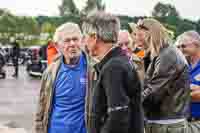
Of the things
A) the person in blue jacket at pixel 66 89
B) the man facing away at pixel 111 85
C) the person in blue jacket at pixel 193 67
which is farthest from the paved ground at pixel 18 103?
the man facing away at pixel 111 85

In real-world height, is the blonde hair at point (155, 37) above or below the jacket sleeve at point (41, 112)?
above

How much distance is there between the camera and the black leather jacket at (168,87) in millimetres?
4625

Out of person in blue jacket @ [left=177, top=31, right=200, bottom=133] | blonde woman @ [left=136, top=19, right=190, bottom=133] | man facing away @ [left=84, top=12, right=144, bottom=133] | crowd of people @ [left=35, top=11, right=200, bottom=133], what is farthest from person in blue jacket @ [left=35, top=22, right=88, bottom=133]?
person in blue jacket @ [left=177, top=31, right=200, bottom=133]

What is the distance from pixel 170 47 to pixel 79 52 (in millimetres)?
750

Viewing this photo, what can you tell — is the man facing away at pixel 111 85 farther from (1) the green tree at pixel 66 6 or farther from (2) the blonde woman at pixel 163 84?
(1) the green tree at pixel 66 6

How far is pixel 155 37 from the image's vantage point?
473 centimetres

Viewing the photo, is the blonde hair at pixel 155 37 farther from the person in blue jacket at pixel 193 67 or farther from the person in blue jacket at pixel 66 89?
the person in blue jacket at pixel 193 67

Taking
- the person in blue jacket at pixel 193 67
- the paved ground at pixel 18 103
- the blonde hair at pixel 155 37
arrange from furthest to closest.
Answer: the paved ground at pixel 18 103 → the person in blue jacket at pixel 193 67 → the blonde hair at pixel 155 37

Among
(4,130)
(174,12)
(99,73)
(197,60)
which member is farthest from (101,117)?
(174,12)

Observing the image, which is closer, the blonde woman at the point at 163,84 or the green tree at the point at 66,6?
the blonde woman at the point at 163,84

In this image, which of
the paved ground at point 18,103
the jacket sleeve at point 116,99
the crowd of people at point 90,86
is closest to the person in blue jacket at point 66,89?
the crowd of people at point 90,86

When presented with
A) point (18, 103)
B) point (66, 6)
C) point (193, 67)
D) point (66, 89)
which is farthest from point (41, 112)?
point (66, 6)

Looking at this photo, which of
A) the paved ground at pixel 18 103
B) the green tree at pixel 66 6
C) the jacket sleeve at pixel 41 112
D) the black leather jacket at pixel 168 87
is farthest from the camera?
the green tree at pixel 66 6

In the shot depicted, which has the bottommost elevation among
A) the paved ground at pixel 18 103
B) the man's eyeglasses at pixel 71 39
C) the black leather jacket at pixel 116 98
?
the paved ground at pixel 18 103
